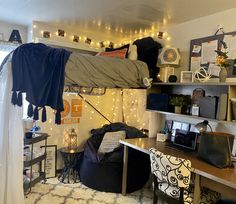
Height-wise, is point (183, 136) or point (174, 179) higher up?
point (183, 136)

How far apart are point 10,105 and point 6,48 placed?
169 centimetres

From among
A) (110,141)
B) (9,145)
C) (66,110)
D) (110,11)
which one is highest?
(110,11)

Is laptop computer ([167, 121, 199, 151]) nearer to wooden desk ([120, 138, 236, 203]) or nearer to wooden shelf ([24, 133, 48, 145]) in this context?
wooden desk ([120, 138, 236, 203])

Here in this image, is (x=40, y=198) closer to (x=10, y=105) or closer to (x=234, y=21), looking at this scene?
(x=10, y=105)

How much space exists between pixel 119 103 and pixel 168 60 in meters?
1.51

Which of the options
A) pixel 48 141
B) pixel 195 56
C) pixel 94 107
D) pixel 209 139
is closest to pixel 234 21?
pixel 195 56

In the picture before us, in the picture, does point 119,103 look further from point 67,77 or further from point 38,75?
point 38,75

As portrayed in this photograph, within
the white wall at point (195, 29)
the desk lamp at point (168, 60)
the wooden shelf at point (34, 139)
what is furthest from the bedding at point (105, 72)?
the wooden shelf at point (34, 139)

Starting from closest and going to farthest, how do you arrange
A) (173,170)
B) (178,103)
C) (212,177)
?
(212,177)
(173,170)
(178,103)

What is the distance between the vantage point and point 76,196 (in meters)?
3.10

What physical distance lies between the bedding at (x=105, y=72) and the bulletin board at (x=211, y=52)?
25.6 inches

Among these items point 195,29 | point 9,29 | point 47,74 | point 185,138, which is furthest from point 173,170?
point 9,29

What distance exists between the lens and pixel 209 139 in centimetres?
236

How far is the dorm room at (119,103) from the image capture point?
7.54 ft
